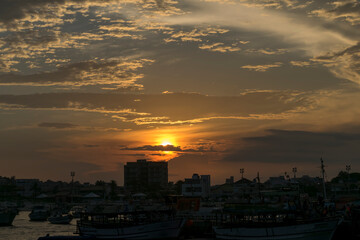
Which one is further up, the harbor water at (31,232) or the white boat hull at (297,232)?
the white boat hull at (297,232)

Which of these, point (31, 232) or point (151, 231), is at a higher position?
point (151, 231)

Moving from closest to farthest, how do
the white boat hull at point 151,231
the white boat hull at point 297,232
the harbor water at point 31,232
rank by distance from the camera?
the white boat hull at point 297,232 < the white boat hull at point 151,231 < the harbor water at point 31,232

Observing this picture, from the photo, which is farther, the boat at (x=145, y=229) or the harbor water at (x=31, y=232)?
the harbor water at (x=31, y=232)

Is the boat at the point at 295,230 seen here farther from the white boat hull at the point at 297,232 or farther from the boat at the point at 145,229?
the boat at the point at 145,229

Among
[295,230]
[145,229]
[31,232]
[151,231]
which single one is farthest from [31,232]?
[295,230]

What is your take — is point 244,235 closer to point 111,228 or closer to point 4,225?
point 111,228

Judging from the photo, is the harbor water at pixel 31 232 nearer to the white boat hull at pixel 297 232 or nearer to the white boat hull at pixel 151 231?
the white boat hull at pixel 151 231

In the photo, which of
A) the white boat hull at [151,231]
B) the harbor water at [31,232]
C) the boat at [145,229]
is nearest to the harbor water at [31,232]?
the harbor water at [31,232]

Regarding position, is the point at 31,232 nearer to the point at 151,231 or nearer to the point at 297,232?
the point at 151,231

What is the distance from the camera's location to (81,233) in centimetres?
7144

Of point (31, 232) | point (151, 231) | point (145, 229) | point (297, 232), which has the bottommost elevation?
point (31, 232)

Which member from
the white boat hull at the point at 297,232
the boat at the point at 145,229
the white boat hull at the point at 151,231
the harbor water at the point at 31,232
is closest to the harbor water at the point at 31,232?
the harbor water at the point at 31,232

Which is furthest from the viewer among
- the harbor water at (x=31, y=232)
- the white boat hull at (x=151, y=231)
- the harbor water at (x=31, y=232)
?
the harbor water at (x=31, y=232)

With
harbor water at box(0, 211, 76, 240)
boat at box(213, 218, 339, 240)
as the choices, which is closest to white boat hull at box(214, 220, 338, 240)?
boat at box(213, 218, 339, 240)
